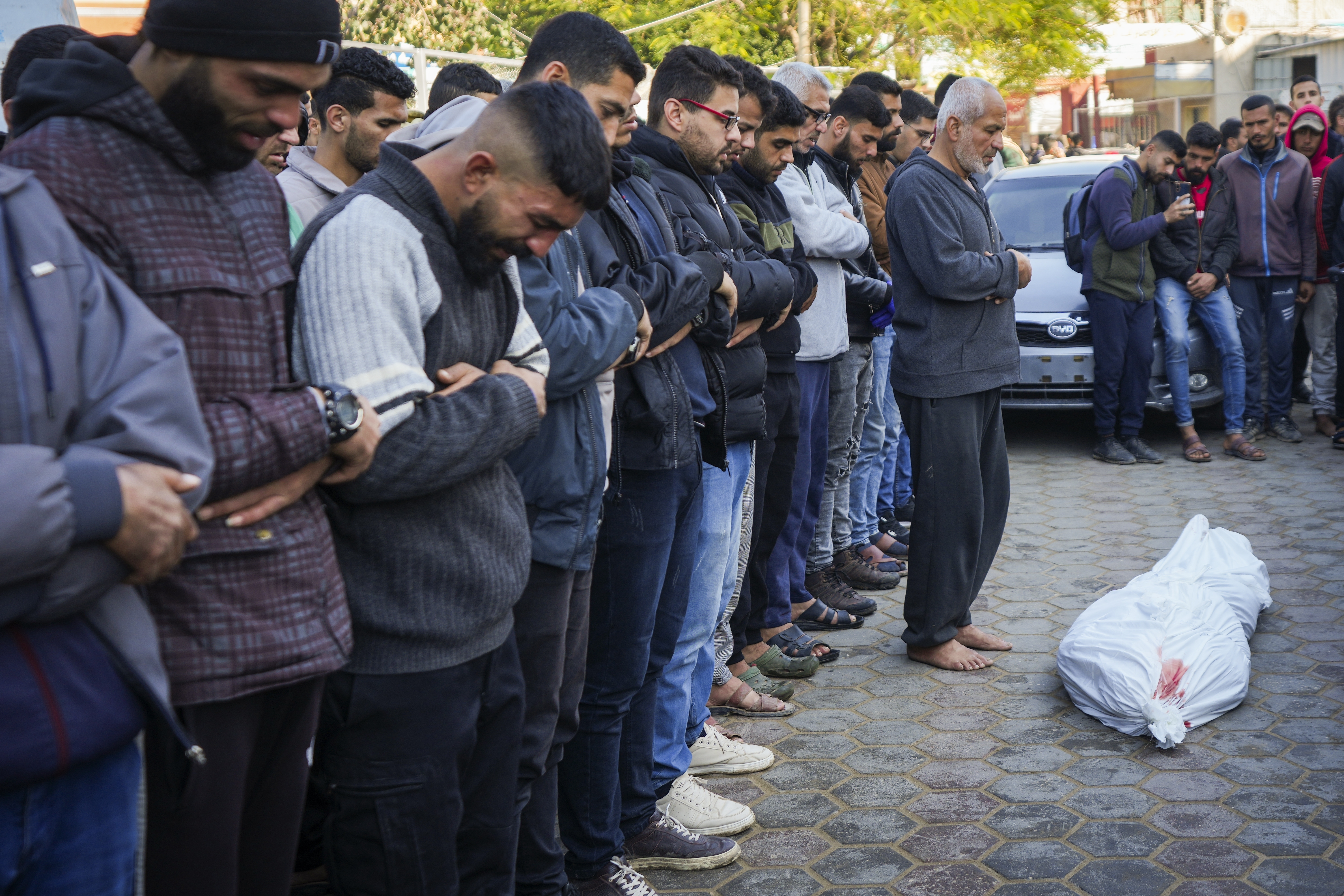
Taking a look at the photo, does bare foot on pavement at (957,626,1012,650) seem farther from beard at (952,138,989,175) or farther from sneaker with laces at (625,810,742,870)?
sneaker with laces at (625,810,742,870)

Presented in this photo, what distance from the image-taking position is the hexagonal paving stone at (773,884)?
338 cm

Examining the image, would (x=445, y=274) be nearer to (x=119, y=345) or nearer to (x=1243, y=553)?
(x=119, y=345)

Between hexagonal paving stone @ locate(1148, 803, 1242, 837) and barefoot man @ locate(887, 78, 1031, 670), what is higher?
barefoot man @ locate(887, 78, 1031, 670)

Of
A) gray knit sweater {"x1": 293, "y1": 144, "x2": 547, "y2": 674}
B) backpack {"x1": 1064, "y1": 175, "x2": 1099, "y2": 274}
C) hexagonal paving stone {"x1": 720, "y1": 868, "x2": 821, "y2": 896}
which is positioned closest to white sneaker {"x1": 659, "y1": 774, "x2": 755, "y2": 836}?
hexagonal paving stone {"x1": 720, "y1": 868, "x2": 821, "y2": 896}

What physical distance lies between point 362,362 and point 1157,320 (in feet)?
26.5

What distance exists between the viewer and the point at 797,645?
16.9 ft

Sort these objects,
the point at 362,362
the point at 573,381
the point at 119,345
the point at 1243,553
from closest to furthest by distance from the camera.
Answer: the point at 119,345, the point at 362,362, the point at 573,381, the point at 1243,553

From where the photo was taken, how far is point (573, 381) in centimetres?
266

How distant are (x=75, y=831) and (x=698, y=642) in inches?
91.1

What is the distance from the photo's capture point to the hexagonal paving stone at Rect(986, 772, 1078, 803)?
12.7 feet

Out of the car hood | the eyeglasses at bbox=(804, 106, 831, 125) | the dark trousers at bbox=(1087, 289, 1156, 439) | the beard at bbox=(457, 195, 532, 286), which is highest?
the eyeglasses at bbox=(804, 106, 831, 125)

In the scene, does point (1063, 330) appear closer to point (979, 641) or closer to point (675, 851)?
point (979, 641)

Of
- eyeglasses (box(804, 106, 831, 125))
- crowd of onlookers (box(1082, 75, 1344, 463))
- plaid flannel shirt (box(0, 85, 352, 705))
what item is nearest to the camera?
plaid flannel shirt (box(0, 85, 352, 705))

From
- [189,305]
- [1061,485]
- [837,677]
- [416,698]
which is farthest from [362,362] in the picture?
[1061,485]
